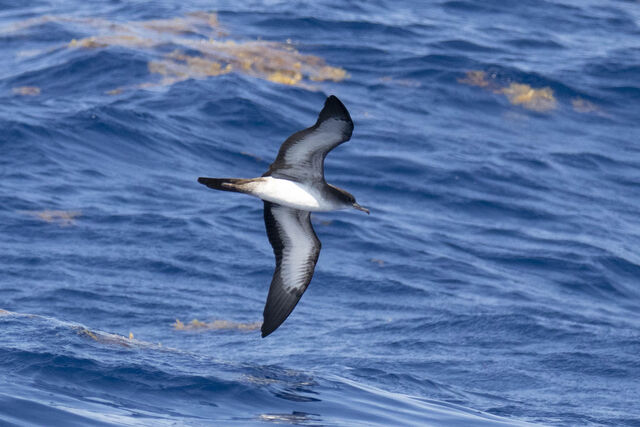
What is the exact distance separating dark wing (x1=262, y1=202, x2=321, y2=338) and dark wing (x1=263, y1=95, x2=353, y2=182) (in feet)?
3.29

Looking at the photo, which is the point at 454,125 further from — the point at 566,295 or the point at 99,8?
the point at 99,8

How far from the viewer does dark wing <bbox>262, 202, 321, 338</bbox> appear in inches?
389

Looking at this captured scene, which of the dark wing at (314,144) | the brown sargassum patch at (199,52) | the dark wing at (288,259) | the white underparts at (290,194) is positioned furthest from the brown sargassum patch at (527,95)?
the dark wing at (314,144)

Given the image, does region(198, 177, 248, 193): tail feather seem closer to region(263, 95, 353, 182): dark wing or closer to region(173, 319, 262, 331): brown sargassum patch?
region(263, 95, 353, 182): dark wing

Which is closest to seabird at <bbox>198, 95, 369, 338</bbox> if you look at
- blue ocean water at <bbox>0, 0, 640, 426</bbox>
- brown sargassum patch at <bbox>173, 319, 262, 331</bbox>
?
blue ocean water at <bbox>0, 0, 640, 426</bbox>

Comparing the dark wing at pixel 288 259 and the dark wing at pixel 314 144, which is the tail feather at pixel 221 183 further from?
the dark wing at pixel 288 259

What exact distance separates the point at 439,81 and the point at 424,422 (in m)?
12.3

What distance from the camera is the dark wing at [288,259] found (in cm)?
988

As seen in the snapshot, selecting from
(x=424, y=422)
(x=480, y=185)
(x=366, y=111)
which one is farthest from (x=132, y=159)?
(x=424, y=422)

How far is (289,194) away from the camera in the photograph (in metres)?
8.91

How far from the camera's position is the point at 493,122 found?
1969 centimetres

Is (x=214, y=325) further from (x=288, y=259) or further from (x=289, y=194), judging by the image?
(x=289, y=194)

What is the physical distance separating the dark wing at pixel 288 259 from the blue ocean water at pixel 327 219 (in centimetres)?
75

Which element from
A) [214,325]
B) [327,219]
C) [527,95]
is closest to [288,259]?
[214,325]
